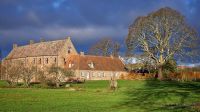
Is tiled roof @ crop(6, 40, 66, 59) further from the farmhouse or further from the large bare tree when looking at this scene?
the large bare tree

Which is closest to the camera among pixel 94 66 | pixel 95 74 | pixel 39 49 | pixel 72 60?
pixel 72 60

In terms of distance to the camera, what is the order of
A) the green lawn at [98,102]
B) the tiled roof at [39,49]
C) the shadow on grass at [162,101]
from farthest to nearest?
1. the tiled roof at [39,49]
2. the shadow on grass at [162,101]
3. the green lawn at [98,102]

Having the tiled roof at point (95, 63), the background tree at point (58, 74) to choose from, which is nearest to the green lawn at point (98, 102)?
the background tree at point (58, 74)

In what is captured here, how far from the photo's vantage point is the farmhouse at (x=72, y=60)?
91250 mm

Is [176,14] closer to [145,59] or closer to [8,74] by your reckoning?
[145,59]

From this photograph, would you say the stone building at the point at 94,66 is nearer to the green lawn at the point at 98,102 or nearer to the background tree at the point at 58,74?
the background tree at the point at 58,74

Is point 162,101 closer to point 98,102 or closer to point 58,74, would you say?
point 98,102

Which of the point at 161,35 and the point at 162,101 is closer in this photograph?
the point at 162,101

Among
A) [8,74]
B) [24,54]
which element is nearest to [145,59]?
[8,74]

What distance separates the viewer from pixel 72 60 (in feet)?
302

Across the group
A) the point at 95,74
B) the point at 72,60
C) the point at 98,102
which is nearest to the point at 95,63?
the point at 95,74

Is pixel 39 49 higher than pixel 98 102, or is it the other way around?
pixel 39 49

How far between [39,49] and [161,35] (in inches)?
1567

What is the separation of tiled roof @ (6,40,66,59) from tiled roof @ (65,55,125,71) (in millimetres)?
5856
